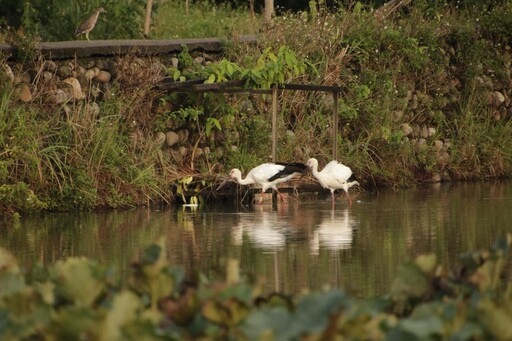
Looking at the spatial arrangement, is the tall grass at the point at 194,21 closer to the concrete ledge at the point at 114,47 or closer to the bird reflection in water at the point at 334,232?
the concrete ledge at the point at 114,47

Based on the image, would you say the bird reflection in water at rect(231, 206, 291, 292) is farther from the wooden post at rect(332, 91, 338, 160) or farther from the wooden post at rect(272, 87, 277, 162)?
the wooden post at rect(332, 91, 338, 160)

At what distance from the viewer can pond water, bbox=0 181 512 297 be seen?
10.9m

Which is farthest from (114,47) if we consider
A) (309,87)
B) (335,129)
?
(335,129)

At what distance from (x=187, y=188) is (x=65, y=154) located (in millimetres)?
2072

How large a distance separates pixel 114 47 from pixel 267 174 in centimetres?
249

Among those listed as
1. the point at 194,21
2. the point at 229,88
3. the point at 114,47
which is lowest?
the point at 229,88

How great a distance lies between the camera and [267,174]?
17.0 m

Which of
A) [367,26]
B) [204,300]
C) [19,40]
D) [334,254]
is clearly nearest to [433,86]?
[367,26]

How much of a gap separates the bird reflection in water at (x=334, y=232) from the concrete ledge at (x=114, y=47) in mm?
Answer: 3450

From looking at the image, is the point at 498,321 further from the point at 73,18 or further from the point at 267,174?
the point at 73,18

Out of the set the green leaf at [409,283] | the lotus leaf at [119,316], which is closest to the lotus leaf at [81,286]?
the lotus leaf at [119,316]

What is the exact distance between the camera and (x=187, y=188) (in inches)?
693

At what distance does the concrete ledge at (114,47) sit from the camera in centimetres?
1691

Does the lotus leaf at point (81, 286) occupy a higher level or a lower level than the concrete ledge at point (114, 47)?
lower
